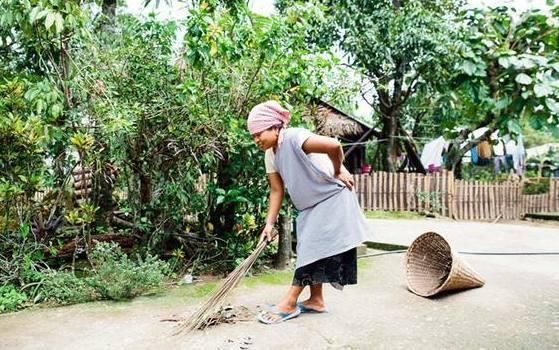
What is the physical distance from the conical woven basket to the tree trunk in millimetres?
1117

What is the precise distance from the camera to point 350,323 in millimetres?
2893

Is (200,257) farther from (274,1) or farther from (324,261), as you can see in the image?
(274,1)

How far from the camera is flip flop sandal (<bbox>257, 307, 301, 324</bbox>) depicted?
2871 mm

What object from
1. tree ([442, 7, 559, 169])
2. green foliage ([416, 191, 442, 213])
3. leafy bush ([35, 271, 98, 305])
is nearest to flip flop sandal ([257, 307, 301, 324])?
leafy bush ([35, 271, 98, 305])

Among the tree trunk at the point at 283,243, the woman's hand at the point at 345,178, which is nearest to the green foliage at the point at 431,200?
the tree trunk at the point at 283,243

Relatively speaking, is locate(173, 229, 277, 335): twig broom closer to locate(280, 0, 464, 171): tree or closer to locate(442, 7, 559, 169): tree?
locate(442, 7, 559, 169): tree

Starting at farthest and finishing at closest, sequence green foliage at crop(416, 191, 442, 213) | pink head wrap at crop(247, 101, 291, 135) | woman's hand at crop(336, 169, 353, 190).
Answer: green foliage at crop(416, 191, 442, 213) < woman's hand at crop(336, 169, 353, 190) < pink head wrap at crop(247, 101, 291, 135)

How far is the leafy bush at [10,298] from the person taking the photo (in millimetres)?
3209

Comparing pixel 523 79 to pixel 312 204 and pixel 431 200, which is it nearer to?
pixel 312 204

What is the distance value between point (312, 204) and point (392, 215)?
30.3 feet

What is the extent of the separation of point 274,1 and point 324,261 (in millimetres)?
10750

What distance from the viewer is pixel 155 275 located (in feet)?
11.3

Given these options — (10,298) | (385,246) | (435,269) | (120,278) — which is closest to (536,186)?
(385,246)

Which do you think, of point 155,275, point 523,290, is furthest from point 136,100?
point 523,290
